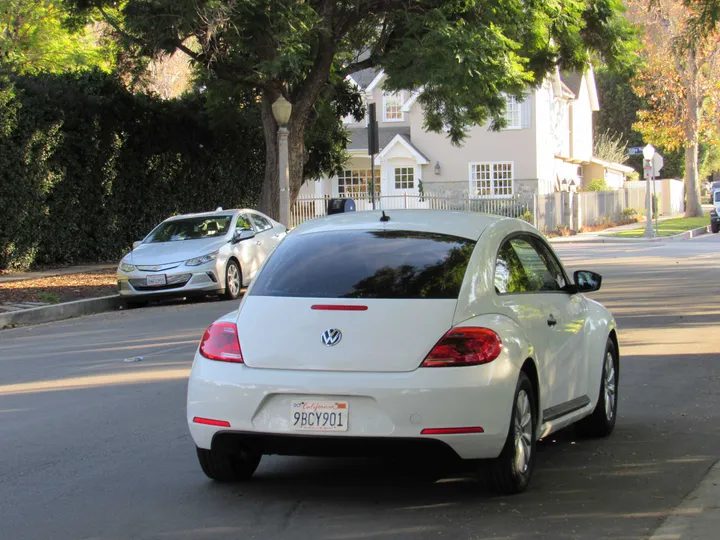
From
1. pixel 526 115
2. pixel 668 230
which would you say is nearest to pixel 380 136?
pixel 526 115

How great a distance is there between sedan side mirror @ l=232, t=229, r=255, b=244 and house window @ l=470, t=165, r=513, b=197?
95.2 feet

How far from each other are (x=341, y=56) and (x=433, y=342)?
2303 centimetres

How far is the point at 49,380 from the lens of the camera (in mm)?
10328

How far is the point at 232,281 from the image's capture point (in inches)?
718

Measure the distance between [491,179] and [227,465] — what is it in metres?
42.6

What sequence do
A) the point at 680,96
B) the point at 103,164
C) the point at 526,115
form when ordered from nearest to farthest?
the point at 103,164 < the point at 526,115 < the point at 680,96

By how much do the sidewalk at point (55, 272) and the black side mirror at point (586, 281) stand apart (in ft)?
50.5

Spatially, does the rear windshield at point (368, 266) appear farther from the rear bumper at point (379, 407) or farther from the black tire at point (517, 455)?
the black tire at point (517, 455)

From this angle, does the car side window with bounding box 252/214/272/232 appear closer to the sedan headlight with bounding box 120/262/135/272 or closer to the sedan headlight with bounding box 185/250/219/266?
the sedan headlight with bounding box 185/250/219/266

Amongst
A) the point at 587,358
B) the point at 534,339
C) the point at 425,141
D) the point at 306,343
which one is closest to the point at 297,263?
the point at 306,343

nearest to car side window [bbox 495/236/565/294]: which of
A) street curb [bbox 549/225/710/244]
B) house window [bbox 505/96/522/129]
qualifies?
street curb [bbox 549/225/710/244]

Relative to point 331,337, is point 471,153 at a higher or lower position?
higher

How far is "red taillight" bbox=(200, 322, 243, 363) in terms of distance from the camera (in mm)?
5711

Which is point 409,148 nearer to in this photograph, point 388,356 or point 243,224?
point 243,224
